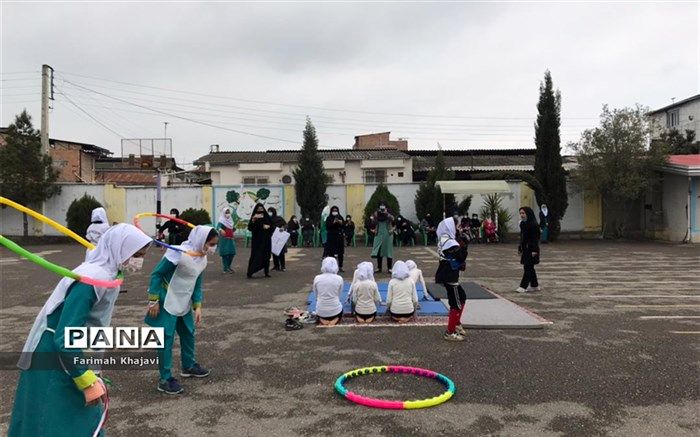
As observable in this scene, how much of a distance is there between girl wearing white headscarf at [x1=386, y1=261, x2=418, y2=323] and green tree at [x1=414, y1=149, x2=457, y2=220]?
49.0 ft

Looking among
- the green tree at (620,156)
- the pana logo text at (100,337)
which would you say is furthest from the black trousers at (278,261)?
the green tree at (620,156)

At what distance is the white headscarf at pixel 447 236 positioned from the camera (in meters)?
6.86

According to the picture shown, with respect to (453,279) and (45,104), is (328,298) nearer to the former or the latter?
(453,279)

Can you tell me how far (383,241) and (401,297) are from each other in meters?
5.13

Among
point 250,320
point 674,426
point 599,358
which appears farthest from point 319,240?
point 674,426

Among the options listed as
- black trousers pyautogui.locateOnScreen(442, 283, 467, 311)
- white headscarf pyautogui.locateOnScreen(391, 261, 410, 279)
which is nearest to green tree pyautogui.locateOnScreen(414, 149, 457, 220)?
white headscarf pyautogui.locateOnScreen(391, 261, 410, 279)

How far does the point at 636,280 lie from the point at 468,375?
28.5 ft

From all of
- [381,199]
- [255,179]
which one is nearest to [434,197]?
[381,199]

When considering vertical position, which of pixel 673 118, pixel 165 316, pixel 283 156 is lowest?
pixel 165 316

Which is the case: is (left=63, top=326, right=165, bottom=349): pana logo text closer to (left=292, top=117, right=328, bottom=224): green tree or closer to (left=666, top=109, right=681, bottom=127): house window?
(left=292, top=117, right=328, bottom=224): green tree

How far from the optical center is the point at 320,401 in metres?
4.76

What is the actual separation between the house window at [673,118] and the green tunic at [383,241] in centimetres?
4773

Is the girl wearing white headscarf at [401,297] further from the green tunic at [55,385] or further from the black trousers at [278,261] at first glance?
the black trousers at [278,261]

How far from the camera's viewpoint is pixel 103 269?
3.04m
